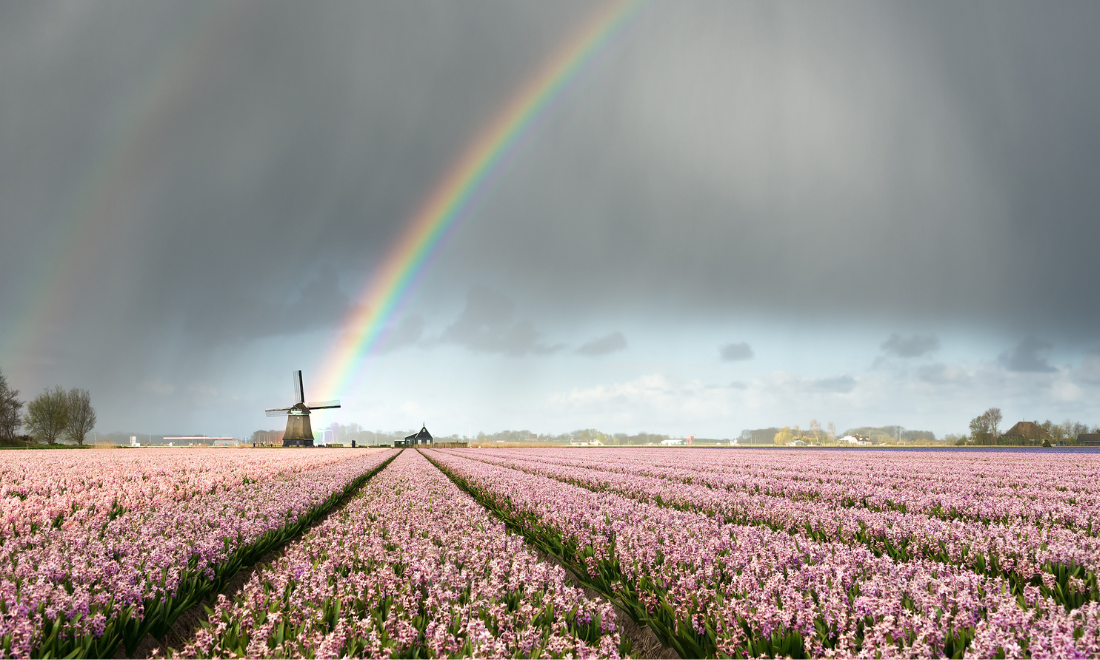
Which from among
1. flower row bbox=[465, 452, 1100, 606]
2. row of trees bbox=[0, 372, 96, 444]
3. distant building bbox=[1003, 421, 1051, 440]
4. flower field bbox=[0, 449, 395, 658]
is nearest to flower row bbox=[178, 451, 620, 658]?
flower field bbox=[0, 449, 395, 658]

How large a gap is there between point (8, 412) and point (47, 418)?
13.2 m

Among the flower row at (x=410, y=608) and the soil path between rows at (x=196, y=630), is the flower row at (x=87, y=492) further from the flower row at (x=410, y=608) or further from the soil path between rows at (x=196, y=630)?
the flower row at (x=410, y=608)

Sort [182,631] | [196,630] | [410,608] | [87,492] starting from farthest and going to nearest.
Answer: [87,492] → [182,631] → [410,608] → [196,630]

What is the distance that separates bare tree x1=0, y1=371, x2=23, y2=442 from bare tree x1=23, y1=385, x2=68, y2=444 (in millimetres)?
10224

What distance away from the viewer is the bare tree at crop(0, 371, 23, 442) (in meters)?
73.3

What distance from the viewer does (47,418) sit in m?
85.6

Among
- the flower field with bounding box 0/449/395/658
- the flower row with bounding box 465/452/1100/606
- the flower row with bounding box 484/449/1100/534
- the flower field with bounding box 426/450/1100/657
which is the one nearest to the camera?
the flower field with bounding box 426/450/1100/657

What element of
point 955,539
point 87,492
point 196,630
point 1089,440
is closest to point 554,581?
point 196,630

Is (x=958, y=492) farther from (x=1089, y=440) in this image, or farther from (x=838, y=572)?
(x=1089, y=440)

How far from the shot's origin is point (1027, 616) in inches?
134

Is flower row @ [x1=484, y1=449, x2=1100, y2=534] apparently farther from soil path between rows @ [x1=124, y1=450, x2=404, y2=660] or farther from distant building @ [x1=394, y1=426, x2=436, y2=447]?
distant building @ [x1=394, y1=426, x2=436, y2=447]

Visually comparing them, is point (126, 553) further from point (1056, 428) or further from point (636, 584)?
point (1056, 428)

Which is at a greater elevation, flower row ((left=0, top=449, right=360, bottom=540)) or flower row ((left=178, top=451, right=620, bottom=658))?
flower row ((left=178, top=451, right=620, bottom=658))

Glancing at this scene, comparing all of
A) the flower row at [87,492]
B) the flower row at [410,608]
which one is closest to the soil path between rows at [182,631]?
the flower row at [410,608]
